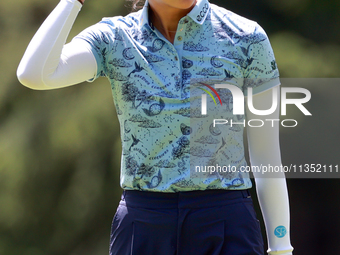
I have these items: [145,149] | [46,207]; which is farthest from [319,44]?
[145,149]

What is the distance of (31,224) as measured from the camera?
404 cm

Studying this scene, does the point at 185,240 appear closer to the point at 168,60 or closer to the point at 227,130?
the point at 227,130

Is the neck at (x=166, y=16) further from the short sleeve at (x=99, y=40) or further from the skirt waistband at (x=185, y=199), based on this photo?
the skirt waistband at (x=185, y=199)

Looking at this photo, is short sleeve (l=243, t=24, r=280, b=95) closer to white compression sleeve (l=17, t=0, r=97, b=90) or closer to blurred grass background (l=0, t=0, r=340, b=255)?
white compression sleeve (l=17, t=0, r=97, b=90)

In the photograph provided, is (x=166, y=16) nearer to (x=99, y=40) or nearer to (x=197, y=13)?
(x=197, y=13)

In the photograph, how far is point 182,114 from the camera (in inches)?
53.0

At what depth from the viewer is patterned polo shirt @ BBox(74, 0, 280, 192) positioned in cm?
134

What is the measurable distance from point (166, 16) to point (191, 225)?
0.59m

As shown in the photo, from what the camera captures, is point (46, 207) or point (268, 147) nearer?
A: point (268, 147)

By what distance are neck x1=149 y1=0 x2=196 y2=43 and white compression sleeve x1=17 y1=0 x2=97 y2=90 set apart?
231 mm

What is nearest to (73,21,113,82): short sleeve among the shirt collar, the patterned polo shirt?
the patterned polo shirt

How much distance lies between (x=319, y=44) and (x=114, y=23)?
2.57 meters

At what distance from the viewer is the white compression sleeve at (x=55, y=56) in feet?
4.20

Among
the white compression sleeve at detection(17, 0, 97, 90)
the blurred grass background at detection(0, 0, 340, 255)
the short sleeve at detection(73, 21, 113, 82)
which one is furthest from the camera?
the blurred grass background at detection(0, 0, 340, 255)
